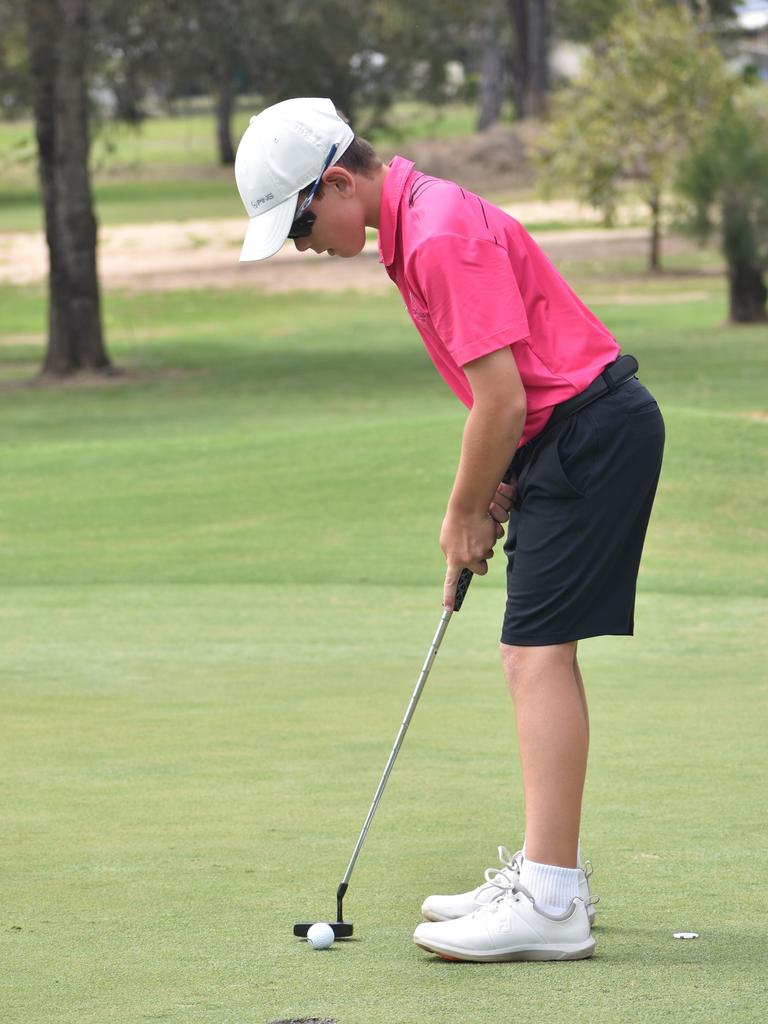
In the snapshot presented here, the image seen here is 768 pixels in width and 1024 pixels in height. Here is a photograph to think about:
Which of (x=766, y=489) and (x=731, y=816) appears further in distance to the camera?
(x=766, y=489)

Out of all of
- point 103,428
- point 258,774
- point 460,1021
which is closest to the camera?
point 460,1021

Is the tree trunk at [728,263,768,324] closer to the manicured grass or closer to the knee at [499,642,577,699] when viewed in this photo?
the manicured grass

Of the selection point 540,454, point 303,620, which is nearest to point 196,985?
point 540,454

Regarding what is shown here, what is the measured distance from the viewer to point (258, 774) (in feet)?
18.7

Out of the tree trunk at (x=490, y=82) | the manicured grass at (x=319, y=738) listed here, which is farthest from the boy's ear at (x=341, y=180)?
the tree trunk at (x=490, y=82)

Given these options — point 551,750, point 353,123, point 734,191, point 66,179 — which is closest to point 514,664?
point 551,750

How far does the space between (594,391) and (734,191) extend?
1009 inches

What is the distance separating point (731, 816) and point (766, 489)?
10068 millimetres

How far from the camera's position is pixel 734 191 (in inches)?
1124

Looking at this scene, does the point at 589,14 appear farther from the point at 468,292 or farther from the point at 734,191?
the point at 468,292

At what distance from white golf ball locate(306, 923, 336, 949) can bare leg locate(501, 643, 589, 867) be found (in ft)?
1.64

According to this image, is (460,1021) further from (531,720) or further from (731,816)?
(731,816)

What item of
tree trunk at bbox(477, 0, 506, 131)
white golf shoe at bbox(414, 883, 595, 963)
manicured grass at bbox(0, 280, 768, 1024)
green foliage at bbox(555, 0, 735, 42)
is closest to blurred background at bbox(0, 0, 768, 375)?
tree trunk at bbox(477, 0, 506, 131)

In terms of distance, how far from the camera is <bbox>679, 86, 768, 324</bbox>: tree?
28.4 metres
